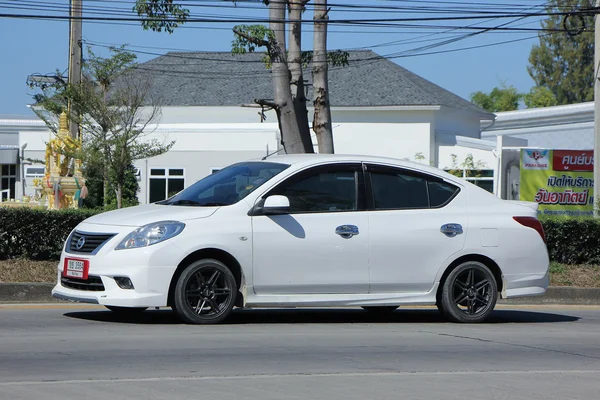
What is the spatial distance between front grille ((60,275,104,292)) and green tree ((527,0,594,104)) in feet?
277

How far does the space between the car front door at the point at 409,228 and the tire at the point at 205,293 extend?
5.14ft

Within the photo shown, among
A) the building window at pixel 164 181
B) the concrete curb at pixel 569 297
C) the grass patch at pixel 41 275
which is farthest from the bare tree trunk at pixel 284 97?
the building window at pixel 164 181

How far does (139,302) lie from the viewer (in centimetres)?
970

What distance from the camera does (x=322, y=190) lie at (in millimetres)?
10648

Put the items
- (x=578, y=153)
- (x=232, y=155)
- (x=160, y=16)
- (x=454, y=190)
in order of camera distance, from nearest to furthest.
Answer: (x=454, y=190) → (x=160, y=16) → (x=578, y=153) → (x=232, y=155)

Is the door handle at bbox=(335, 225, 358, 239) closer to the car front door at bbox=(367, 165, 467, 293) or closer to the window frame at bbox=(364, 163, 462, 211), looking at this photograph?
the car front door at bbox=(367, 165, 467, 293)

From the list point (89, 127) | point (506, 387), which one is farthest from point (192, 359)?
point (89, 127)

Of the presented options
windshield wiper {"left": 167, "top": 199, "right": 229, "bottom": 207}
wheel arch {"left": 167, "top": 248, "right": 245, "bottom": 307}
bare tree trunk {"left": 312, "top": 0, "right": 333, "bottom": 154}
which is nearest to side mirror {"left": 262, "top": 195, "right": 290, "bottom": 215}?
windshield wiper {"left": 167, "top": 199, "right": 229, "bottom": 207}

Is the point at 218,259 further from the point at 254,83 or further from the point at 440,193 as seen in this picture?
the point at 254,83

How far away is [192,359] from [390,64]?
4573 centimetres

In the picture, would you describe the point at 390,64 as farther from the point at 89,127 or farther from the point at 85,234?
the point at 85,234

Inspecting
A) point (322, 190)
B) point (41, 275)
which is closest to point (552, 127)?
point (41, 275)

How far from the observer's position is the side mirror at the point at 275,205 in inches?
395

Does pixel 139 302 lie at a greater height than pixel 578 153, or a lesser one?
lesser
